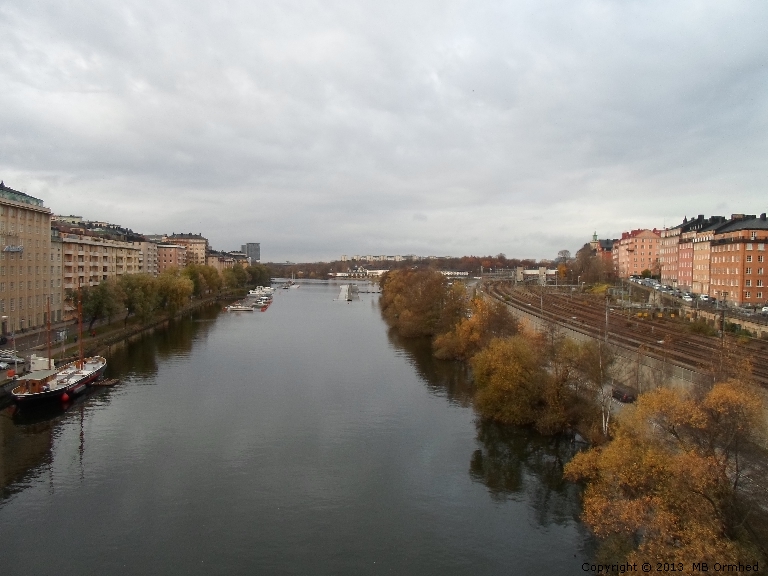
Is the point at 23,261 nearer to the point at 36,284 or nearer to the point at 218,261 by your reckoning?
the point at 36,284

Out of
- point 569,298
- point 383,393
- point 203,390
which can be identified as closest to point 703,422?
point 383,393

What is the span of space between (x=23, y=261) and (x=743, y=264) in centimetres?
3328

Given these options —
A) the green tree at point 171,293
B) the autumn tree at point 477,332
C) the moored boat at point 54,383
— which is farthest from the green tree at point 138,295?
the autumn tree at point 477,332

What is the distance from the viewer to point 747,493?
6.83 metres

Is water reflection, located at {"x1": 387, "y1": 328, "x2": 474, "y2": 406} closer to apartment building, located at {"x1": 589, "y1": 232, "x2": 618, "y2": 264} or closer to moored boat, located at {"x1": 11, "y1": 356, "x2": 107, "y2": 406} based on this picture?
moored boat, located at {"x1": 11, "y1": 356, "x2": 107, "y2": 406}

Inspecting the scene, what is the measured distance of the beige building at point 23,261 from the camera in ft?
76.0

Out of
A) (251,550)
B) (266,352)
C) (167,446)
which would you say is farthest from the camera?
(266,352)

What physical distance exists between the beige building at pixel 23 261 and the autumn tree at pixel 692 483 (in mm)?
23121

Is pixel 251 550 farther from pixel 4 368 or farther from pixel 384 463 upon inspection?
pixel 4 368

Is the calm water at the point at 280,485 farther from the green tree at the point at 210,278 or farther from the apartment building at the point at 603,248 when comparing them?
the apartment building at the point at 603,248

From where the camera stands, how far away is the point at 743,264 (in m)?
28.7

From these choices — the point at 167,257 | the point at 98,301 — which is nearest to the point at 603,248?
the point at 167,257

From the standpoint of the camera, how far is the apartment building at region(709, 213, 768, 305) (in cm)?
2834

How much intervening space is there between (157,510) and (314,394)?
8201mm
